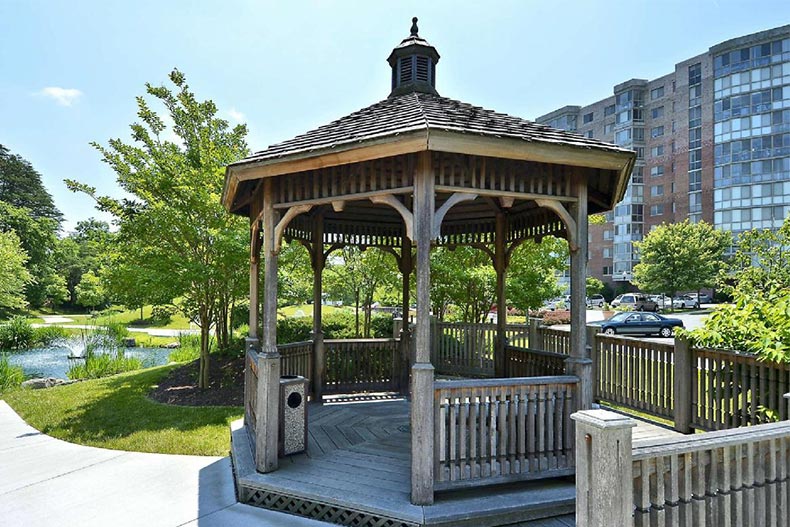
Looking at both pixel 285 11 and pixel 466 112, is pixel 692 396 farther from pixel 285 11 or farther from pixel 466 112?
pixel 285 11

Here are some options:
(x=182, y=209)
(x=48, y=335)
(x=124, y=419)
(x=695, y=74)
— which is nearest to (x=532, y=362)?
(x=124, y=419)

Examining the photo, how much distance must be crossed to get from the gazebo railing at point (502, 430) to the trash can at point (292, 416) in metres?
1.66

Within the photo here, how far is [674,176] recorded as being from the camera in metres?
42.0

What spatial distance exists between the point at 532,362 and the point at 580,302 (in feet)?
5.11

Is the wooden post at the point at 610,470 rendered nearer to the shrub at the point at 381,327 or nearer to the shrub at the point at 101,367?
the shrub at the point at 381,327

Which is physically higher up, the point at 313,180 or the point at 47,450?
the point at 313,180

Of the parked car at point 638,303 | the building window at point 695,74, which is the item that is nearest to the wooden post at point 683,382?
the parked car at point 638,303

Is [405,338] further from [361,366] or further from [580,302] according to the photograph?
[580,302]

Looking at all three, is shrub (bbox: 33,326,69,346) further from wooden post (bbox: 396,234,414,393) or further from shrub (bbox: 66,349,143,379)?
wooden post (bbox: 396,234,414,393)

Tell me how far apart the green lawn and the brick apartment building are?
43300 mm

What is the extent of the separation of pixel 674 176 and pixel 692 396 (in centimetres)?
4419

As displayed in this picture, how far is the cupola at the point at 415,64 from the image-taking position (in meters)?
5.77

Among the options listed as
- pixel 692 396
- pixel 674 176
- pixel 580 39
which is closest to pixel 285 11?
pixel 580 39

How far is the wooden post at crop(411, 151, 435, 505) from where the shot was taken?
11.9ft
